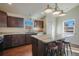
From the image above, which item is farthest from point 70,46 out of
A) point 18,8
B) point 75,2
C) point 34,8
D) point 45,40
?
point 18,8

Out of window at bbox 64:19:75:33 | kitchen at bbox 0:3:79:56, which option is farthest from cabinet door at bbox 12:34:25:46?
window at bbox 64:19:75:33

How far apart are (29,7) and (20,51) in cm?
77

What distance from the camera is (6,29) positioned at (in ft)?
6.19

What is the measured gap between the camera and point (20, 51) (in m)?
1.93

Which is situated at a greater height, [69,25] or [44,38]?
[69,25]

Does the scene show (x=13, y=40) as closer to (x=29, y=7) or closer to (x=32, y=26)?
(x=32, y=26)

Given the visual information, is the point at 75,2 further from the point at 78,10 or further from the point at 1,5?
the point at 1,5

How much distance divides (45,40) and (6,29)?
69cm

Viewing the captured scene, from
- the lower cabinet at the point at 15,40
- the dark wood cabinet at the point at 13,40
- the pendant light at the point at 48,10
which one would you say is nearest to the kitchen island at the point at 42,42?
the lower cabinet at the point at 15,40

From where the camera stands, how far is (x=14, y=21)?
1.93m

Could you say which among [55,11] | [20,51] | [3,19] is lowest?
[20,51]

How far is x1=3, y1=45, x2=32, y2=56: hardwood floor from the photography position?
1898 mm

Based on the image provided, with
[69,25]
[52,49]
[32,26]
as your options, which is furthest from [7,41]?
[69,25]

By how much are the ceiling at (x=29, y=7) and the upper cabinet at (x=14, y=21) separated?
108mm
